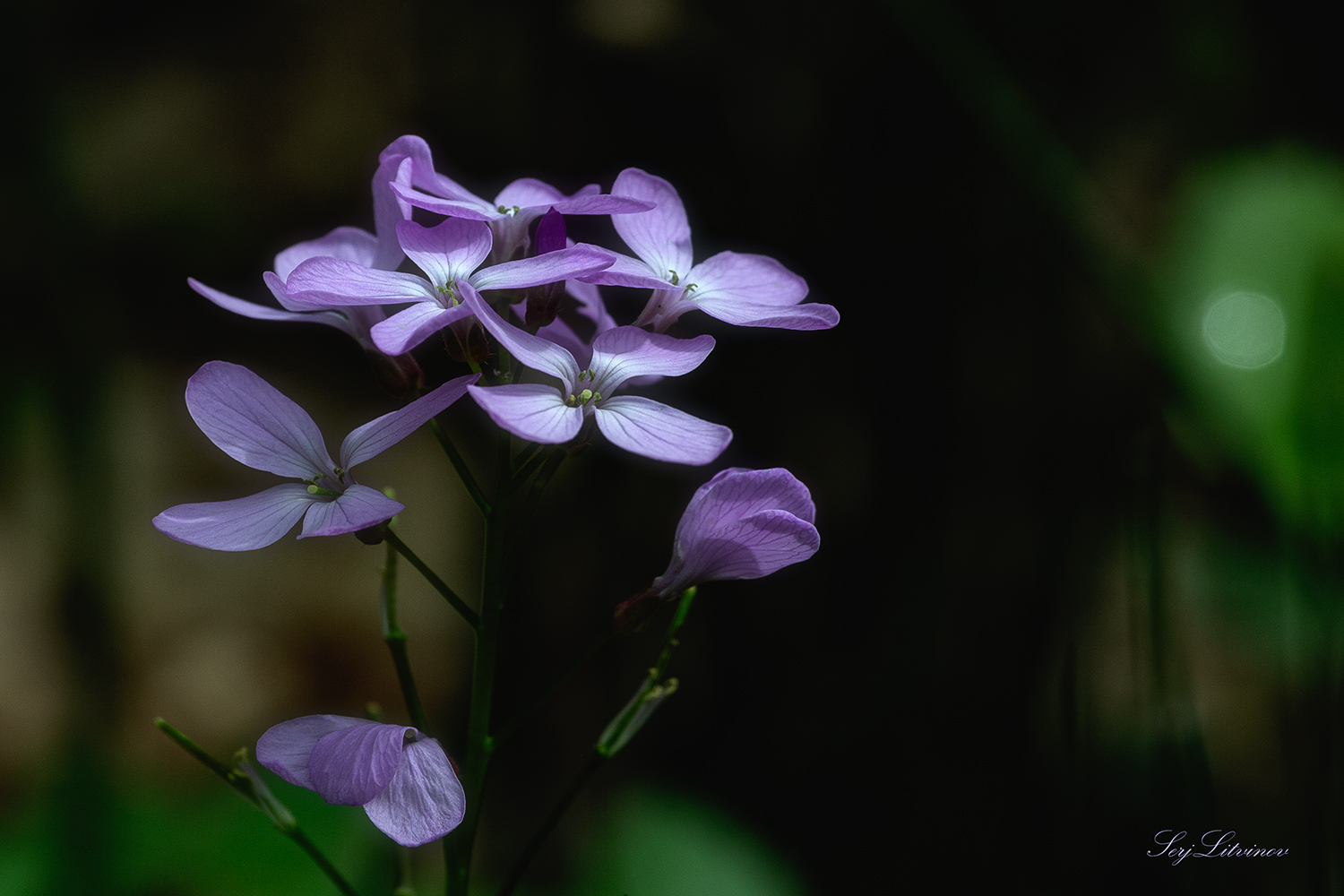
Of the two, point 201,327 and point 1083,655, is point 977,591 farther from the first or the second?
point 201,327

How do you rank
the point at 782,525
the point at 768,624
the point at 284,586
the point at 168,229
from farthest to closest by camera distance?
1. the point at 168,229
2. the point at 284,586
3. the point at 768,624
4. the point at 782,525

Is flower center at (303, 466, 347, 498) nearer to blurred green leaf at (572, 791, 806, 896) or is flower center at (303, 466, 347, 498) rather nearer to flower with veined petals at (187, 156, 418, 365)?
flower with veined petals at (187, 156, 418, 365)

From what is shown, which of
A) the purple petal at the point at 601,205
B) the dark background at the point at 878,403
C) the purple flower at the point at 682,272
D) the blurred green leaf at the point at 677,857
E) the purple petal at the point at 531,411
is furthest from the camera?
the dark background at the point at 878,403

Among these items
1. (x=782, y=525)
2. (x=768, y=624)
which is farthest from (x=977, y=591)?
(x=782, y=525)

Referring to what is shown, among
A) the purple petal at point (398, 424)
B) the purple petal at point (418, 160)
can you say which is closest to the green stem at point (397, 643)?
the purple petal at point (398, 424)

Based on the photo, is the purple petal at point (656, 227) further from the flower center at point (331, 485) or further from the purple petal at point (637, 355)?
the flower center at point (331, 485)

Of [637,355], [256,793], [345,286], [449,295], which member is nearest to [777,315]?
[637,355]

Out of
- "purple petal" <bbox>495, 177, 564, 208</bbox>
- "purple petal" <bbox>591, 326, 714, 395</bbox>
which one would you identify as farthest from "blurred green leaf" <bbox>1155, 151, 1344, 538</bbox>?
"purple petal" <bbox>495, 177, 564, 208</bbox>
